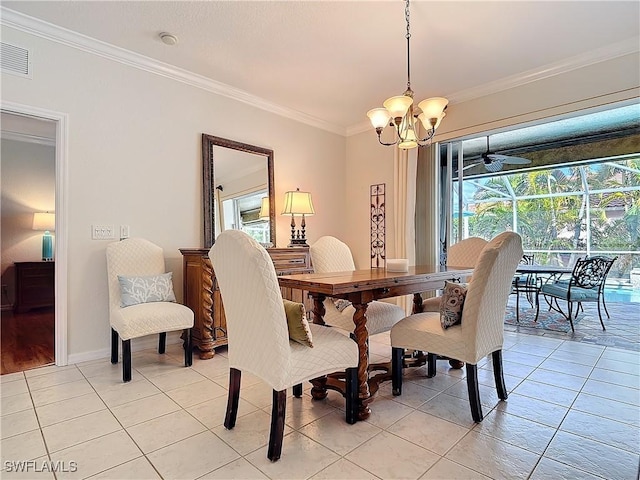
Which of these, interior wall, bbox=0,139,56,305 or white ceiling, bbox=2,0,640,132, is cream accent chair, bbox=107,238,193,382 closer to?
white ceiling, bbox=2,0,640,132

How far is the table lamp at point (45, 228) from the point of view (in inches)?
204

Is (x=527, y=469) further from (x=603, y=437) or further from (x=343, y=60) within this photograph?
(x=343, y=60)

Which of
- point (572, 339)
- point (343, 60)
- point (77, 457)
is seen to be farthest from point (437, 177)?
point (77, 457)

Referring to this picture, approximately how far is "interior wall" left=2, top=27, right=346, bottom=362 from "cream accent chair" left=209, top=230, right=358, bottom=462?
5.90ft

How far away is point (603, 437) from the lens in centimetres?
176

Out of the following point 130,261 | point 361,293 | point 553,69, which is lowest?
point 361,293

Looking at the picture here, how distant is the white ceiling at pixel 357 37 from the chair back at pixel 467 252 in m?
1.69

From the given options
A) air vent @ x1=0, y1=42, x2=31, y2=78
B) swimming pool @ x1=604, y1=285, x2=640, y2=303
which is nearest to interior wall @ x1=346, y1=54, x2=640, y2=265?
air vent @ x1=0, y1=42, x2=31, y2=78

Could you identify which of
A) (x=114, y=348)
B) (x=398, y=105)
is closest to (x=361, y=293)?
(x=398, y=105)

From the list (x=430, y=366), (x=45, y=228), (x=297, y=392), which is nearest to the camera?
(x=297, y=392)

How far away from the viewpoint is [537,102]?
3.44 metres

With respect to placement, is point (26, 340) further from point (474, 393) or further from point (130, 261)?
point (474, 393)

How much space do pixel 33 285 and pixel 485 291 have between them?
5.93m

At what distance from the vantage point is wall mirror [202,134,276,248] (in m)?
3.61
